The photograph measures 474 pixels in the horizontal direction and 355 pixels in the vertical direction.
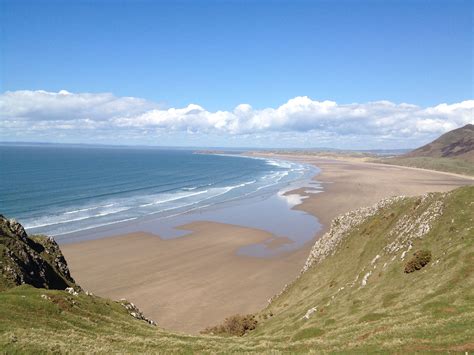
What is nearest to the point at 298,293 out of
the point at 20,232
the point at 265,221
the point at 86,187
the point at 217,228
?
the point at 20,232

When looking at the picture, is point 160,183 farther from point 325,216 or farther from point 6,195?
point 325,216

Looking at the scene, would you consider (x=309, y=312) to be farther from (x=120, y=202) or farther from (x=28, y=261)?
(x=120, y=202)

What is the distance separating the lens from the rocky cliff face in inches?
1362

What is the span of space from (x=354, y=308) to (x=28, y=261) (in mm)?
32602

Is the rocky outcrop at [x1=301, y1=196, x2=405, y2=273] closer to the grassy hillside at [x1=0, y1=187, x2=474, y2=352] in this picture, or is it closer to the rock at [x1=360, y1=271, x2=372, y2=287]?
the grassy hillside at [x1=0, y1=187, x2=474, y2=352]

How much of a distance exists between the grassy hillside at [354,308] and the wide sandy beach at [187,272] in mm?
8890

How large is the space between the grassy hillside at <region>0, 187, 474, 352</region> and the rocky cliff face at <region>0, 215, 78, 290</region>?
3.84 metres

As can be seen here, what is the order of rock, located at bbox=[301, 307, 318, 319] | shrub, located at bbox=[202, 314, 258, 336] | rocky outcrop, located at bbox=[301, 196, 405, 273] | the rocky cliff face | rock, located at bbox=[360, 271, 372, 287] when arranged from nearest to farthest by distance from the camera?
the rocky cliff face < rock, located at bbox=[301, 307, 318, 319] < rock, located at bbox=[360, 271, 372, 287] < shrub, located at bbox=[202, 314, 258, 336] < rocky outcrop, located at bbox=[301, 196, 405, 273]

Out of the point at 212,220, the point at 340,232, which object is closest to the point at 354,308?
the point at 340,232

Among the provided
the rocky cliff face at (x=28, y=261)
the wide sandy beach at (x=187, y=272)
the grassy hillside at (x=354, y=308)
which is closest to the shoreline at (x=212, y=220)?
the wide sandy beach at (x=187, y=272)

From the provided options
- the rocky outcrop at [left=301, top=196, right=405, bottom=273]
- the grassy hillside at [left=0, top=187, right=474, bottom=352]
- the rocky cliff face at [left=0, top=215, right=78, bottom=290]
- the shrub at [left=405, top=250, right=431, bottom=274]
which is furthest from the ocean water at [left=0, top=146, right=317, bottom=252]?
the shrub at [left=405, top=250, right=431, bottom=274]

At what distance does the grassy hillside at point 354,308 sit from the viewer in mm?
23422

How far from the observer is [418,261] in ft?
121

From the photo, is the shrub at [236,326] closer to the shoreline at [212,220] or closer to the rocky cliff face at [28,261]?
the rocky cliff face at [28,261]
